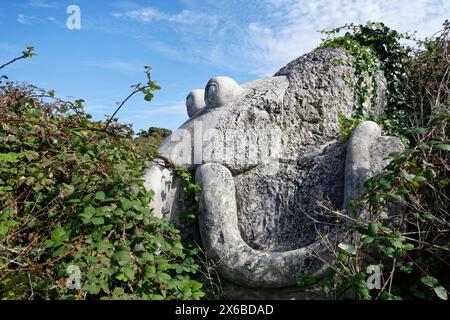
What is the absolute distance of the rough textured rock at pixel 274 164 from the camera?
11.8ft

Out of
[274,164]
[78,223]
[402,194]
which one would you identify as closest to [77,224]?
[78,223]

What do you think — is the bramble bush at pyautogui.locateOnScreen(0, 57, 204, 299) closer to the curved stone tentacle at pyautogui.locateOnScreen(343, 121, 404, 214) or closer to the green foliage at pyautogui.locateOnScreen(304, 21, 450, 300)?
the green foliage at pyautogui.locateOnScreen(304, 21, 450, 300)

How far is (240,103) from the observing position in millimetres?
4312

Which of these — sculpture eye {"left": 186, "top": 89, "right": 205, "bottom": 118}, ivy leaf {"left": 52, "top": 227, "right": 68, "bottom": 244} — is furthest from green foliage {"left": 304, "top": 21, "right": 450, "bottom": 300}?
ivy leaf {"left": 52, "top": 227, "right": 68, "bottom": 244}

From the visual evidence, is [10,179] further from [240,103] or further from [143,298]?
[240,103]

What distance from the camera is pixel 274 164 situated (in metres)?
4.13

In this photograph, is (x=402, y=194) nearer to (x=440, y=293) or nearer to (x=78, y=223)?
(x=440, y=293)

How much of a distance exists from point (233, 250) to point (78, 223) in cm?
128

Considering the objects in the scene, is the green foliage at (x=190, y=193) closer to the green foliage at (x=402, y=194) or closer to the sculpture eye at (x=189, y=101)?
the sculpture eye at (x=189, y=101)

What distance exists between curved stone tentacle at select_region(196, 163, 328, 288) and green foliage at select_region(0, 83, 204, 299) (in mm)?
247

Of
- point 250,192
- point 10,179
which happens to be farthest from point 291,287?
point 10,179

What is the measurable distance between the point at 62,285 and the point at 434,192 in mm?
2702

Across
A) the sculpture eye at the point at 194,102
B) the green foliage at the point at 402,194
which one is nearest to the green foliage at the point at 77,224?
the sculpture eye at the point at 194,102

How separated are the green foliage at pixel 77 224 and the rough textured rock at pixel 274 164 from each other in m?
0.43
